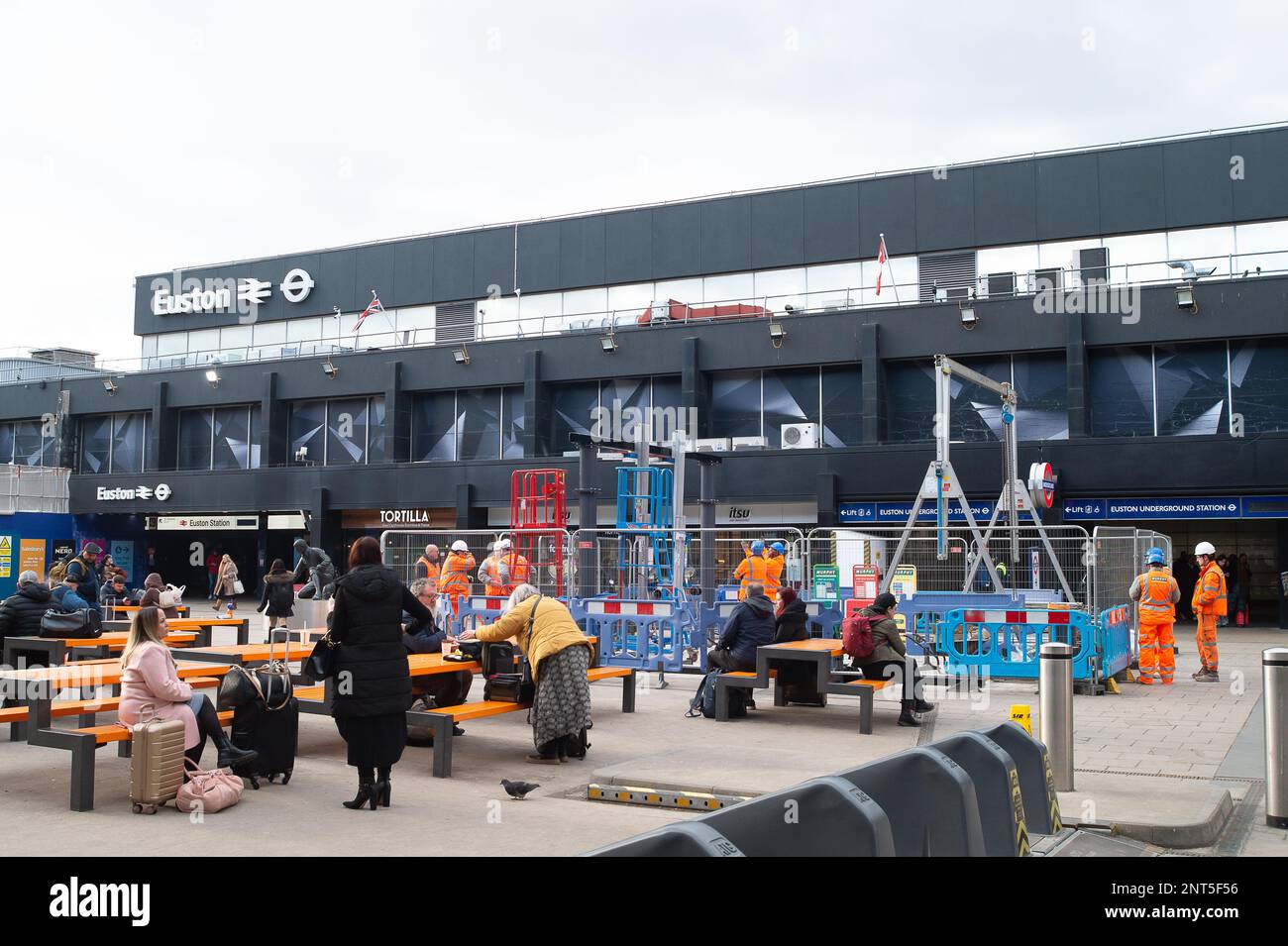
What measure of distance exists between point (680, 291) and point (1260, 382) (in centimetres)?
1718

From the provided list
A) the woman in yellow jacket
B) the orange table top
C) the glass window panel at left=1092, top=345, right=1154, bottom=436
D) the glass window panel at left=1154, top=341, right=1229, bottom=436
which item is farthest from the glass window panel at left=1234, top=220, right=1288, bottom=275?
the orange table top

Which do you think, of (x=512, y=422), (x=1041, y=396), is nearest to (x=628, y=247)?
(x=512, y=422)

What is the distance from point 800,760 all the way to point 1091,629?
707cm

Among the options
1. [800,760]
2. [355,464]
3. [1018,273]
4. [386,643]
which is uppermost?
[1018,273]

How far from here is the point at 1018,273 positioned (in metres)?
30.5

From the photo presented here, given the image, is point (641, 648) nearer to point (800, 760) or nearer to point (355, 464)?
point (800, 760)

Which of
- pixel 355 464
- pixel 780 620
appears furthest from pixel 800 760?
pixel 355 464

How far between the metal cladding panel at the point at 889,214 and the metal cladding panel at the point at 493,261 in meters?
12.4

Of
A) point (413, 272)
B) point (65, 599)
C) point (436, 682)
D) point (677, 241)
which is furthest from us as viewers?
point (413, 272)

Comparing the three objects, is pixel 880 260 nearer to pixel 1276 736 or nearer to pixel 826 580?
pixel 826 580

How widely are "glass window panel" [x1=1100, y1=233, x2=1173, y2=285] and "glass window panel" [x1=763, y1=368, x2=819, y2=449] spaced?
8.54 m

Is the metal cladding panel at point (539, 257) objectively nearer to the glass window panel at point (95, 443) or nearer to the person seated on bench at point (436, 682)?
the glass window panel at point (95, 443)

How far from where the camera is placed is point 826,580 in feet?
64.6

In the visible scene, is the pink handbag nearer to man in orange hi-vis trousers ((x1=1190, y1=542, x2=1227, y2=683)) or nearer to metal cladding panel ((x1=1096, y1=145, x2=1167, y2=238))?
man in orange hi-vis trousers ((x1=1190, y1=542, x2=1227, y2=683))
